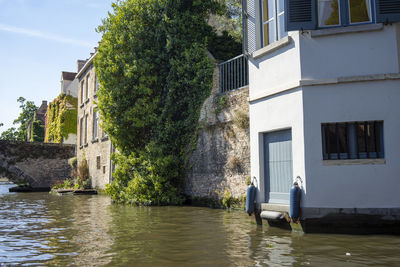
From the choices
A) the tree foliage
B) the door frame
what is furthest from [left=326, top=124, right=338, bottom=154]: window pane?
the tree foliage

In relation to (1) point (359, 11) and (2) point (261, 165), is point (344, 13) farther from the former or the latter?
(2) point (261, 165)

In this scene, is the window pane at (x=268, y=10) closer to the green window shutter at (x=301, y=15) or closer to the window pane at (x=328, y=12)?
the green window shutter at (x=301, y=15)

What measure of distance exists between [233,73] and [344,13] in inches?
212

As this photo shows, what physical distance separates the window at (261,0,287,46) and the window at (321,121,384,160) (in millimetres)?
2720

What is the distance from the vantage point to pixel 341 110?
7719 mm

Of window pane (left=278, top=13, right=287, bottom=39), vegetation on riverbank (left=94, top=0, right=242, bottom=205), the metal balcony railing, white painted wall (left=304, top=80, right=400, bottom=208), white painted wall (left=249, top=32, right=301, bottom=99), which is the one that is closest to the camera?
white painted wall (left=304, top=80, right=400, bottom=208)

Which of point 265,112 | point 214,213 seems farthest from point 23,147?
point 265,112

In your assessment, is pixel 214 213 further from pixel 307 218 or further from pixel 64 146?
pixel 64 146

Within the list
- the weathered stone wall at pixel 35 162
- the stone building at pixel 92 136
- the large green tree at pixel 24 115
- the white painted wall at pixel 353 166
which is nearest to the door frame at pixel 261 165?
the white painted wall at pixel 353 166

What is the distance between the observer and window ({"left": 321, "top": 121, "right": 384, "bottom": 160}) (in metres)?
7.59

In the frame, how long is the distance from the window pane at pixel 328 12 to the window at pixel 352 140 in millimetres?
2305

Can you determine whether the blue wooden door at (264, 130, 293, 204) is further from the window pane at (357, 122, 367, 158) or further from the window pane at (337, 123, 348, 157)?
the window pane at (357, 122, 367, 158)

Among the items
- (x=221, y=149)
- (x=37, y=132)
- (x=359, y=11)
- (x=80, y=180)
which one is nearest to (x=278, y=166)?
(x=359, y=11)

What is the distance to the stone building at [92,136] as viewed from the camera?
22.4 m
